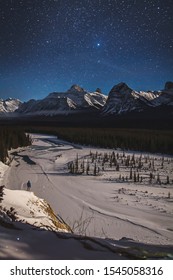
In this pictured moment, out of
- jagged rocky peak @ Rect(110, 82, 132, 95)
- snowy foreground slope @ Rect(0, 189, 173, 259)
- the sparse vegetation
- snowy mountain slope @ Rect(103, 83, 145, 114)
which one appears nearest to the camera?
snowy foreground slope @ Rect(0, 189, 173, 259)

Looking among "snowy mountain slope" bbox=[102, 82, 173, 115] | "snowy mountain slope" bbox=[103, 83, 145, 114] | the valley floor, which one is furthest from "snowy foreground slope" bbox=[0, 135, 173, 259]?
"snowy mountain slope" bbox=[103, 83, 145, 114]

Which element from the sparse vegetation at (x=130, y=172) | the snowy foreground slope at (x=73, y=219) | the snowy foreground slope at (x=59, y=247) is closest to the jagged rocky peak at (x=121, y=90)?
the sparse vegetation at (x=130, y=172)

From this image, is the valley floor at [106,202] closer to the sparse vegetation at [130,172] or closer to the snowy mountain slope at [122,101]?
the sparse vegetation at [130,172]

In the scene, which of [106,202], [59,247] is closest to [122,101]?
[106,202]

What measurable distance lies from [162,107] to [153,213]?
3755 inches

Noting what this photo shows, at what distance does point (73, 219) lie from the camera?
635 cm

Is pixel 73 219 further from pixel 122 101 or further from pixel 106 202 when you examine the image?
pixel 122 101

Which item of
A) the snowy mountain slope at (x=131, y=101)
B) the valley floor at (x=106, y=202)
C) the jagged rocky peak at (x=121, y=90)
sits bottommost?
the valley floor at (x=106, y=202)

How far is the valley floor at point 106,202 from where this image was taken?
5698mm

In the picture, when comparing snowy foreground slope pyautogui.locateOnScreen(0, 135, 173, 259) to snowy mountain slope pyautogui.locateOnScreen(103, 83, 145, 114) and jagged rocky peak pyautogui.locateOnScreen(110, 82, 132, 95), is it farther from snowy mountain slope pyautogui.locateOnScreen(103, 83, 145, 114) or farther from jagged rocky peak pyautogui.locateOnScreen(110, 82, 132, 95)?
jagged rocky peak pyautogui.locateOnScreen(110, 82, 132, 95)

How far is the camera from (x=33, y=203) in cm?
464

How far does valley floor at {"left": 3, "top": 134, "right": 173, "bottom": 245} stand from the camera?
5698mm

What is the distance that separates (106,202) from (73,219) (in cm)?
170
